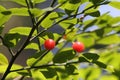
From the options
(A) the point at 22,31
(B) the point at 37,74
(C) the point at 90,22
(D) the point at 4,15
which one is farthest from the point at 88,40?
(D) the point at 4,15

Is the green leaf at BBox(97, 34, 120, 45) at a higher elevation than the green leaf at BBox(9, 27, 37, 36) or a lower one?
lower

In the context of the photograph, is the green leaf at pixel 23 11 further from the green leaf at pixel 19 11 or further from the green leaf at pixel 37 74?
the green leaf at pixel 37 74

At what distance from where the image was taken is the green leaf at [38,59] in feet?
3.55

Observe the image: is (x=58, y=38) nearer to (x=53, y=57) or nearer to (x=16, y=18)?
(x=53, y=57)

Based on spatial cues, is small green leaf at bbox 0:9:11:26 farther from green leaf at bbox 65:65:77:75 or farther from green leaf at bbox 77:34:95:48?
green leaf at bbox 77:34:95:48

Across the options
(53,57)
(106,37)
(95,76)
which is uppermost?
(53,57)

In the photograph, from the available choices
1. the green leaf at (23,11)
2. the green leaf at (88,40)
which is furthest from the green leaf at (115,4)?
Answer: the green leaf at (88,40)

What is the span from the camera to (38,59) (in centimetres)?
110

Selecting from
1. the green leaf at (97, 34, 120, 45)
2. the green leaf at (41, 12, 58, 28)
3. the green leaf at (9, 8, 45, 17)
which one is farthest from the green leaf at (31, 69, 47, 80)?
the green leaf at (97, 34, 120, 45)

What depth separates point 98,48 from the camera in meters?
1.78

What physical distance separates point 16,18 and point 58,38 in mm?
842

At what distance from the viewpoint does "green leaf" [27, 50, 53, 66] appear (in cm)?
108

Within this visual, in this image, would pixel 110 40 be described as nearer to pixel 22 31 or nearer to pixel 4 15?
pixel 22 31

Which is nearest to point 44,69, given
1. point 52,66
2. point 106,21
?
point 52,66
